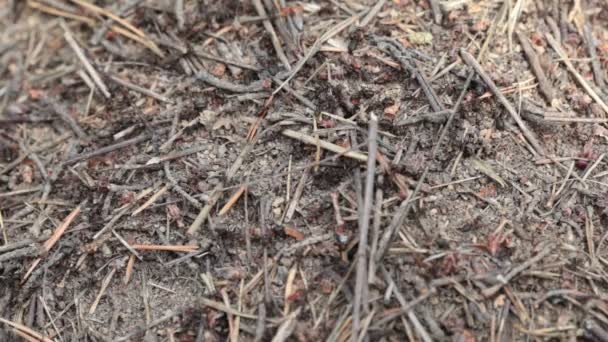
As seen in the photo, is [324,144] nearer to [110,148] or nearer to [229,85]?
[229,85]

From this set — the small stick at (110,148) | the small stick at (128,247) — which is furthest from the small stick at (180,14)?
the small stick at (128,247)

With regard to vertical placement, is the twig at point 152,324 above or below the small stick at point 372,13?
below

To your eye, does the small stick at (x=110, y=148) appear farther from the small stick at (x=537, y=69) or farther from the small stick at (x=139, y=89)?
the small stick at (x=537, y=69)

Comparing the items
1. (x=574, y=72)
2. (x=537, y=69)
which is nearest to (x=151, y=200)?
(x=537, y=69)

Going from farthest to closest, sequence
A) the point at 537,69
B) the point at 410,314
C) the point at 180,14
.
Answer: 1. the point at 180,14
2. the point at 537,69
3. the point at 410,314

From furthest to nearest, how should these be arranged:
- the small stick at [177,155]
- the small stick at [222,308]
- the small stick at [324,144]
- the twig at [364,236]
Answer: the small stick at [177,155], the small stick at [324,144], the small stick at [222,308], the twig at [364,236]

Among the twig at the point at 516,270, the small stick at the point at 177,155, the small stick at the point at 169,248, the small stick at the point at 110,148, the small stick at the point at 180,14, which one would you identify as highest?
the small stick at the point at 180,14

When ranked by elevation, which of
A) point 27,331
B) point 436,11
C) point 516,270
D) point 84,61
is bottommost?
point 516,270

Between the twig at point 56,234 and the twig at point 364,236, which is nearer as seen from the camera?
the twig at point 364,236
